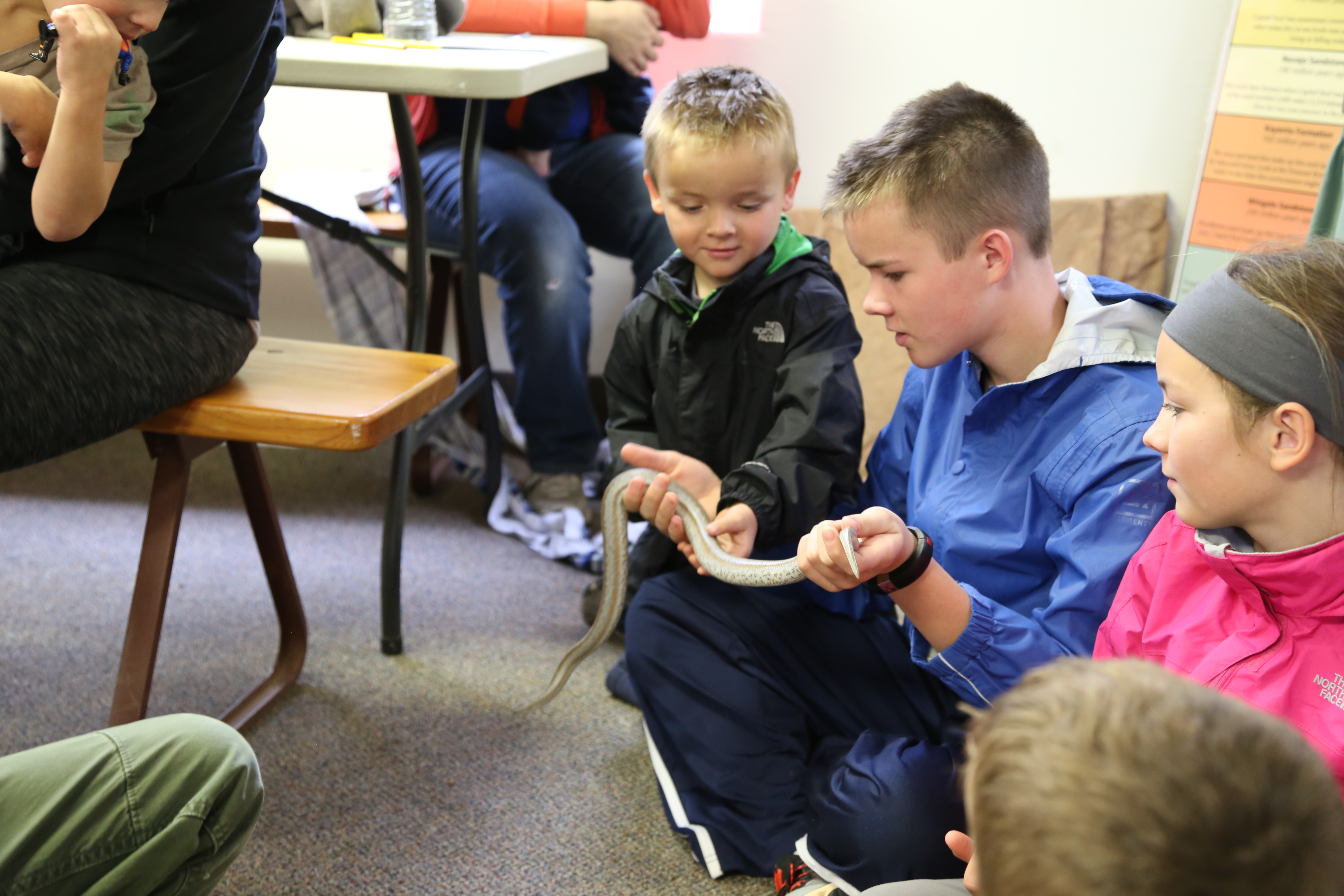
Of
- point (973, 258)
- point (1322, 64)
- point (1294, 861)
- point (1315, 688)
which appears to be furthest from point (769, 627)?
point (1322, 64)

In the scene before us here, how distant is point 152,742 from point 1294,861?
864 millimetres

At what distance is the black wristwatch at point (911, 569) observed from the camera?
1082 millimetres

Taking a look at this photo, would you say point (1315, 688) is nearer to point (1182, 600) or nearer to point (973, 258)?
point (1182, 600)

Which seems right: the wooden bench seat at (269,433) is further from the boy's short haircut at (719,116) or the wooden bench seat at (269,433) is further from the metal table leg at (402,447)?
the boy's short haircut at (719,116)

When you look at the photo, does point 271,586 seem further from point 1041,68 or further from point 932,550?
point 1041,68

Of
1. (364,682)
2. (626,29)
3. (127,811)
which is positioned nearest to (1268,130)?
(626,29)

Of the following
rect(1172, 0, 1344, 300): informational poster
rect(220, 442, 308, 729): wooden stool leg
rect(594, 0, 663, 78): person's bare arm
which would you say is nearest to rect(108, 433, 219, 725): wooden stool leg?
rect(220, 442, 308, 729): wooden stool leg

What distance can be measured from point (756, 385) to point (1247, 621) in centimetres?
77

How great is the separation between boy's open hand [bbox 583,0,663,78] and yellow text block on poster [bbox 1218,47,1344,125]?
4.19ft

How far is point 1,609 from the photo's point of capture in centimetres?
194

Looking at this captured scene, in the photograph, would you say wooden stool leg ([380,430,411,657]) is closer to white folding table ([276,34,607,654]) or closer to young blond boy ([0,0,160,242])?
white folding table ([276,34,607,654])

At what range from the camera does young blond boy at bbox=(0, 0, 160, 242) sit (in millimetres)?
1047

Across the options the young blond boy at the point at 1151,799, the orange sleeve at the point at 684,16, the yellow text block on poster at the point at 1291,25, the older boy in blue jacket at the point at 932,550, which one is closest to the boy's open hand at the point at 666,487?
the older boy in blue jacket at the point at 932,550

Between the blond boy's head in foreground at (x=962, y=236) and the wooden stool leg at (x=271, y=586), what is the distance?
99cm
